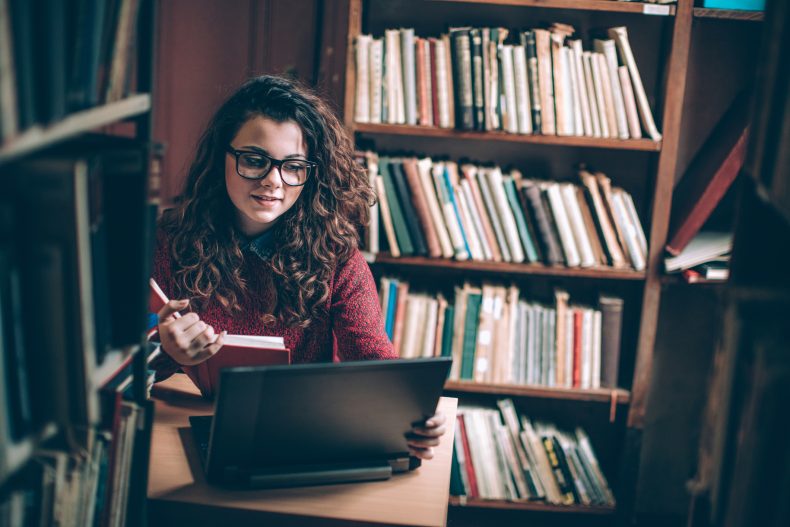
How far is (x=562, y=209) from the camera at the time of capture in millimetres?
2246

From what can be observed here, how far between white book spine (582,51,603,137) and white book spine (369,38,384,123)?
57 centimetres

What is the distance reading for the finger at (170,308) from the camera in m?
1.48

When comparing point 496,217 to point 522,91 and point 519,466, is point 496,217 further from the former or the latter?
point 519,466

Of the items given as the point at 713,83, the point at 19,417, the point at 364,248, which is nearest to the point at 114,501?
the point at 19,417

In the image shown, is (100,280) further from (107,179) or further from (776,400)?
(776,400)

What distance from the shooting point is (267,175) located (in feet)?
5.70

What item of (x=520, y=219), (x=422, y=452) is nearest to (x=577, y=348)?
(x=520, y=219)

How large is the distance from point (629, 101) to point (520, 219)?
445mm

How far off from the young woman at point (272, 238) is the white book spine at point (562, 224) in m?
0.63

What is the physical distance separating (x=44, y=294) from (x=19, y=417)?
14cm

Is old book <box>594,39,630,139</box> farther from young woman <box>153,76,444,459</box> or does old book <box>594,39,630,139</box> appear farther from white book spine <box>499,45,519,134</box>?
young woman <box>153,76,444,459</box>

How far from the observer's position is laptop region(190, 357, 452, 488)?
3.92 ft

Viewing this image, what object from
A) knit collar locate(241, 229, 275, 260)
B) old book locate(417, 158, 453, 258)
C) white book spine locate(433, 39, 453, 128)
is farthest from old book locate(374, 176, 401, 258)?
knit collar locate(241, 229, 275, 260)

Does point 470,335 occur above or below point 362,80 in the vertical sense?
below
